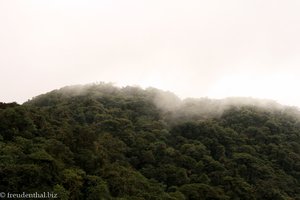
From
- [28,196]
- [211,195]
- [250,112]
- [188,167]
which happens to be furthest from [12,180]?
[250,112]

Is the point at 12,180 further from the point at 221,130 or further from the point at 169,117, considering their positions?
the point at 169,117

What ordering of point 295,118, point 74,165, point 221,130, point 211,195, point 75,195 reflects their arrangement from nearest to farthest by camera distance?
point 75,195 → point 74,165 → point 211,195 → point 221,130 → point 295,118

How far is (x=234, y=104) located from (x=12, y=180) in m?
71.2

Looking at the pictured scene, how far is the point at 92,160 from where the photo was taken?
1833 inches

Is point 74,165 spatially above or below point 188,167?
above

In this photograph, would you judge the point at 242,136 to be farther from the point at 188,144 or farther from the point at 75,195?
the point at 75,195

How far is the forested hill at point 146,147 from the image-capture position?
1577 inches

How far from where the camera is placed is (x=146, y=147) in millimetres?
65375

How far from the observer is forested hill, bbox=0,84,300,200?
131 ft

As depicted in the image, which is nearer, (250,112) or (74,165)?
(74,165)

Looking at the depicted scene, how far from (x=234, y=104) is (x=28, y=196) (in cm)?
7155

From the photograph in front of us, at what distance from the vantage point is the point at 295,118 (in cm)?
9562

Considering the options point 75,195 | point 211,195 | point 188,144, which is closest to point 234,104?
point 188,144

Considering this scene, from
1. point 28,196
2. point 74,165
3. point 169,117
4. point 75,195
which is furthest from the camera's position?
point 169,117
